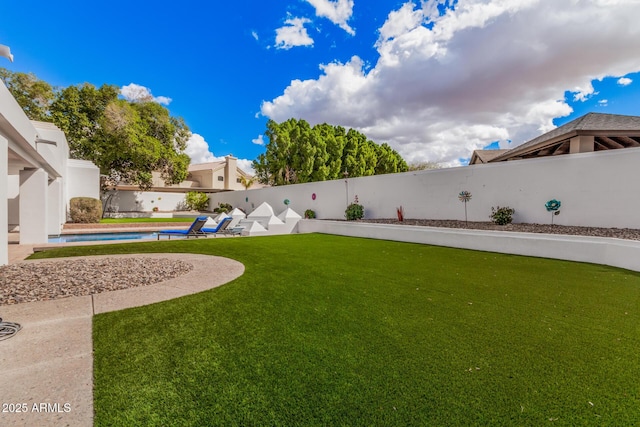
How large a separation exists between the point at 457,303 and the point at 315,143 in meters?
26.1

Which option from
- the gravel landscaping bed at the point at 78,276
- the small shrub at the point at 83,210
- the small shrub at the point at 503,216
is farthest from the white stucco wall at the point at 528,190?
the small shrub at the point at 83,210

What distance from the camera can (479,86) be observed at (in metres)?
16.6

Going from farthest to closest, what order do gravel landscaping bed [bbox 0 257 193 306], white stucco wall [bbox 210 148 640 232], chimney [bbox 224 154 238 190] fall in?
chimney [bbox 224 154 238 190]
white stucco wall [bbox 210 148 640 232]
gravel landscaping bed [bbox 0 257 193 306]

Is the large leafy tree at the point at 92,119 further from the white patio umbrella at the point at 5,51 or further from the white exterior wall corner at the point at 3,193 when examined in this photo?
the white patio umbrella at the point at 5,51

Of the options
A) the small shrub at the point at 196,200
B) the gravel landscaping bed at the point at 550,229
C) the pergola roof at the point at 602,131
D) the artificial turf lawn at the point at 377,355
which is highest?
the pergola roof at the point at 602,131

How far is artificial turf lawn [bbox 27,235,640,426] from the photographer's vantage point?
1930 millimetres

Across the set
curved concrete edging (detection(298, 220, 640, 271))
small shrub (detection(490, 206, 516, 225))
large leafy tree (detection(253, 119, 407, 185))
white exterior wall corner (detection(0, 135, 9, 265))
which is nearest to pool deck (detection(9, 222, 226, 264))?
white exterior wall corner (detection(0, 135, 9, 265))

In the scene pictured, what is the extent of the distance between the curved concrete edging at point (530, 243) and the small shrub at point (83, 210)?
721 inches

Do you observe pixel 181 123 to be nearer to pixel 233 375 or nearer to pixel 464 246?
pixel 464 246

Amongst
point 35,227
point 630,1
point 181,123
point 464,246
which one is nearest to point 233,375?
point 464,246

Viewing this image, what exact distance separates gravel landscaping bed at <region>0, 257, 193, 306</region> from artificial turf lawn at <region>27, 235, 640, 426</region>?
1592mm

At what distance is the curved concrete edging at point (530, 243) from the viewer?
6.36 m

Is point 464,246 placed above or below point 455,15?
below

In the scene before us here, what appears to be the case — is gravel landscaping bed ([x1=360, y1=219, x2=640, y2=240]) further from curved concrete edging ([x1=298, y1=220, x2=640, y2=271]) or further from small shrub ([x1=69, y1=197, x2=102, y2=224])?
small shrub ([x1=69, y1=197, x2=102, y2=224])
